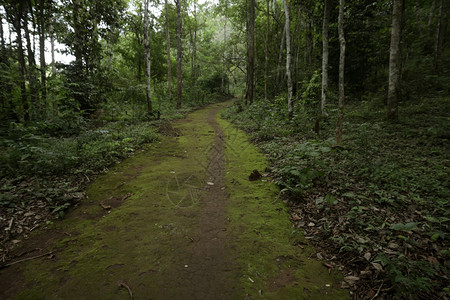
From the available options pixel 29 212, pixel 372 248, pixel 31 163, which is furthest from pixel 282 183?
pixel 31 163

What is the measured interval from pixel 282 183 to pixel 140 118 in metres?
9.85

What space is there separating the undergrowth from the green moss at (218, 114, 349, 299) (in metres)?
0.23

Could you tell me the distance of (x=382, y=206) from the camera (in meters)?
3.32

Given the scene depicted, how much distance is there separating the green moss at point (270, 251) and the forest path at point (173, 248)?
0.04ft

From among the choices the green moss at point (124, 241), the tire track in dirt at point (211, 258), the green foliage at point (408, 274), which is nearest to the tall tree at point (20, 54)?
the green moss at point (124, 241)

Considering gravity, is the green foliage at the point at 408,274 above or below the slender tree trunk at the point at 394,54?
below

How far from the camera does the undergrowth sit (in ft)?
7.46

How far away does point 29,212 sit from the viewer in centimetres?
353

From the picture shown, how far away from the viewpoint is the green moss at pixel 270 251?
7.48 feet

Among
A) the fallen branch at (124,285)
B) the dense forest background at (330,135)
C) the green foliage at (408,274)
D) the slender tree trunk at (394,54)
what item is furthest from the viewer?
the slender tree trunk at (394,54)

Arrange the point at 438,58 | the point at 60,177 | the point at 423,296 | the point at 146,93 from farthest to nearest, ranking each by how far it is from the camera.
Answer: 1. the point at 146,93
2. the point at 438,58
3. the point at 60,177
4. the point at 423,296

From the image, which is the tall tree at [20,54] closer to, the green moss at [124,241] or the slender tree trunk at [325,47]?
the green moss at [124,241]

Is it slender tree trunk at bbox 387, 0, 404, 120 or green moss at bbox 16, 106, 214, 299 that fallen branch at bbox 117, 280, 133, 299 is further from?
slender tree trunk at bbox 387, 0, 404, 120

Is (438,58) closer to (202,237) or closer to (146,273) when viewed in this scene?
(202,237)
